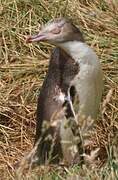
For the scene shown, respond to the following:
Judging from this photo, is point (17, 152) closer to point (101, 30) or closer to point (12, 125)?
point (12, 125)

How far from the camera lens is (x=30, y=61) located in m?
3.98

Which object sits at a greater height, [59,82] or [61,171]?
[59,82]

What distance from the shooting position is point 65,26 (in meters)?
2.76

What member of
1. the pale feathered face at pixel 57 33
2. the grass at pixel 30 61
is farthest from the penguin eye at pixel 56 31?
the grass at pixel 30 61

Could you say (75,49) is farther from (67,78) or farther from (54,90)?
(54,90)

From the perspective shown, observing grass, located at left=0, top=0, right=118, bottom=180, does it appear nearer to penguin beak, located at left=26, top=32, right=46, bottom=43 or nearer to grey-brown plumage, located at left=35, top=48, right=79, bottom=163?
grey-brown plumage, located at left=35, top=48, right=79, bottom=163

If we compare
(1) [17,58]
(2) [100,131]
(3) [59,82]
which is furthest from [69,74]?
(1) [17,58]

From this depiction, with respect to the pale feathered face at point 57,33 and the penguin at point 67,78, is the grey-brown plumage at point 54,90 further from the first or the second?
the pale feathered face at point 57,33

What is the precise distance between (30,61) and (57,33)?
1.27 m

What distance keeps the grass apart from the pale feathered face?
0.72 meters

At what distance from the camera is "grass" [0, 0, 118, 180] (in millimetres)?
3541

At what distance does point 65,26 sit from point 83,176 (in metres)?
0.64

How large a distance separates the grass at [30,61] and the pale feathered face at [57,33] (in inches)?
28.4

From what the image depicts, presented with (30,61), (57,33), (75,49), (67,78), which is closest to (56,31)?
(57,33)
